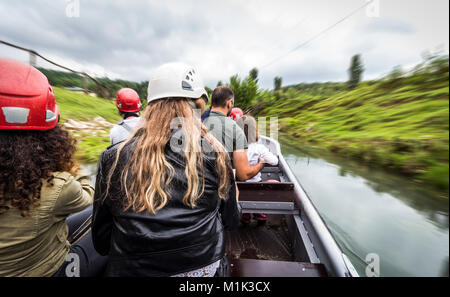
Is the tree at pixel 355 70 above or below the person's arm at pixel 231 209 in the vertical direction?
above

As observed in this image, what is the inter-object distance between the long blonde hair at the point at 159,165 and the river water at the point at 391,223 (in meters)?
0.97

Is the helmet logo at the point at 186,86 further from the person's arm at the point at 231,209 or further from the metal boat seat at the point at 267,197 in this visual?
the metal boat seat at the point at 267,197

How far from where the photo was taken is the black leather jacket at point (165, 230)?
32.7 inches

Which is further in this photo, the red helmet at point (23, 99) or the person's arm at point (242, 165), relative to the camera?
the person's arm at point (242, 165)

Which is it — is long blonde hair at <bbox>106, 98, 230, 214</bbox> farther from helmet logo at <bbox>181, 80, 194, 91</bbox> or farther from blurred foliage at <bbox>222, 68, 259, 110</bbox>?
blurred foliage at <bbox>222, 68, 259, 110</bbox>

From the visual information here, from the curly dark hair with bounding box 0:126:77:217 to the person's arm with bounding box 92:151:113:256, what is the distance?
1.01 ft

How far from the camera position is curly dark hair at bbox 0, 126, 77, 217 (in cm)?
93

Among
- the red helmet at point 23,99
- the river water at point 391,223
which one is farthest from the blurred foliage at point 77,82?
the river water at point 391,223

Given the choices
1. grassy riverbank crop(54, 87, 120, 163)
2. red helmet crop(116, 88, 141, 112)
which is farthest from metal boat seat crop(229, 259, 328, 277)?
grassy riverbank crop(54, 87, 120, 163)

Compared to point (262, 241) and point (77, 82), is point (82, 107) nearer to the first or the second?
point (77, 82)
